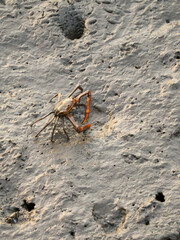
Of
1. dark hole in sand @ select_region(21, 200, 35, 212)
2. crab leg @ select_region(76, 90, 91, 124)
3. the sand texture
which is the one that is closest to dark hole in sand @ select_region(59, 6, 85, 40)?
the sand texture

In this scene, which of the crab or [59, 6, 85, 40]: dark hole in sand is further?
[59, 6, 85, 40]: dark hole in sand

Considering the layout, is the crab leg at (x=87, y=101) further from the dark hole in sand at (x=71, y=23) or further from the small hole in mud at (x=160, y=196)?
the small hole in mud at (x=160, y=196)

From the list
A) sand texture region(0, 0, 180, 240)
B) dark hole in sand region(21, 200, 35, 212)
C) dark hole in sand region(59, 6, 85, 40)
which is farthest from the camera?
dark hole in sand region(59, 6, 85, 40)

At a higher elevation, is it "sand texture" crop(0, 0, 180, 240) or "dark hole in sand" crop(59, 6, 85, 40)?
"dark hole in sand" crop(59, 6, 85, 40)

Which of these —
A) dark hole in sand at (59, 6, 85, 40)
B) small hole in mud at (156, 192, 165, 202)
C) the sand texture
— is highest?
dark hole in sand at (59, 6, 85, 40)

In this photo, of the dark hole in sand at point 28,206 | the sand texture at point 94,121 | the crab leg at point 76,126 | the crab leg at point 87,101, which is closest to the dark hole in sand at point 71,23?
the sand texture at point 94,121

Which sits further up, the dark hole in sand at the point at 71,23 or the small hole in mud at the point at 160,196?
the dark hole in sand at the point at 71,23

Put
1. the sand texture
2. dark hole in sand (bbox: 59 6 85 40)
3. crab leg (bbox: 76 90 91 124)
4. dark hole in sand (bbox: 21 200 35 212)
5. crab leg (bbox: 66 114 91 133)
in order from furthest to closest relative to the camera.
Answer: dark hole in sand (bbox: 59 6 85 40) → crab leg (bbox: 76 90 91 124) → crab leg (bbox: 66 114 91 133) → dark hole in sand (bbox: 21 200 35 212) → the sand texture

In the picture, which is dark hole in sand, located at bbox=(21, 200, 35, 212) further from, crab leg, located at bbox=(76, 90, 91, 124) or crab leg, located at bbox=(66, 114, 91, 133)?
crab leg, located at bbox=(76, 90, 91, 124)
